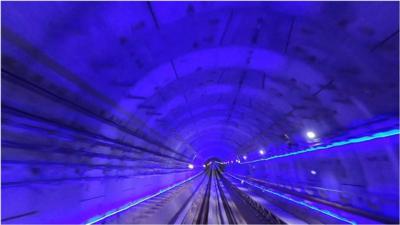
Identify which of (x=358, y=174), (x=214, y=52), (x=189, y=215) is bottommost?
(x=189, y=215)

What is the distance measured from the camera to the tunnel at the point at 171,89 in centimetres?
411

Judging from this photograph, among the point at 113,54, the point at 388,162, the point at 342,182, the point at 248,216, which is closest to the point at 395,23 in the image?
the point at 388,162

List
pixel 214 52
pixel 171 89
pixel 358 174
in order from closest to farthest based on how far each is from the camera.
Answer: pixel 214 52
pixel 358 174
pixel 171 89

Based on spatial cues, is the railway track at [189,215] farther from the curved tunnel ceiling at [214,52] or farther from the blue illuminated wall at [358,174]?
the curved tunnel ceiling at [214,52]

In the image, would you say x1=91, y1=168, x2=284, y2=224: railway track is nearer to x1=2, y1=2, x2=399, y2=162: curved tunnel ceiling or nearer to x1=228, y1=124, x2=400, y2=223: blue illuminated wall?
x1=228, y1=124, x2=400, y2=223: blue illuminated wall

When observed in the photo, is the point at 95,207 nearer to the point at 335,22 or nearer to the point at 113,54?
the point at 113,54

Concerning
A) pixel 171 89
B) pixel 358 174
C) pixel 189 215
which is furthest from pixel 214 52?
pixel 189 215

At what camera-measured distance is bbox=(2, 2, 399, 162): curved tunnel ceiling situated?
4.03m

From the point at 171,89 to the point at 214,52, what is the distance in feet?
7.23

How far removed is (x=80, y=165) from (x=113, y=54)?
9.25 feet

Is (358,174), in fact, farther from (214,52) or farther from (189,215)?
(189,215)

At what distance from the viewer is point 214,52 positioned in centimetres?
651

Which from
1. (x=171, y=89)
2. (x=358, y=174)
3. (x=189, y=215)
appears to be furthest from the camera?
(x=189, y=215)

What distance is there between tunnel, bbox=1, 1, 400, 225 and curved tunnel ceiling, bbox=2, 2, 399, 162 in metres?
0.03
